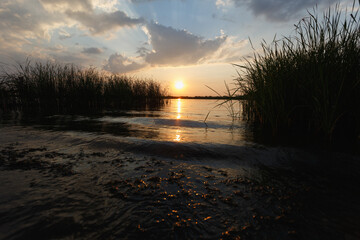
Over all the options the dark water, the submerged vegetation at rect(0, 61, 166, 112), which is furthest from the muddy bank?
the submerged vegetation at rect(0, 61, 166, 112)

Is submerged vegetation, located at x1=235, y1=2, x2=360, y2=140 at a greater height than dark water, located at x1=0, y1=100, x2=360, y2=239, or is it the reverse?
submerged vegetation, located at x1=235, y1=2, x2=360, y2=140

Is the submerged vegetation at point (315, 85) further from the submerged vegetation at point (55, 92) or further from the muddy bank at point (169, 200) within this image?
the submerged vegetation at point (55, 92)

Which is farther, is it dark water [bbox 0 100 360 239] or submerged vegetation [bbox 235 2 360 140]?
submerged vegetation [bbox 235 2 360 140]

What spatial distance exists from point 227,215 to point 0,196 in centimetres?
Answer: 192

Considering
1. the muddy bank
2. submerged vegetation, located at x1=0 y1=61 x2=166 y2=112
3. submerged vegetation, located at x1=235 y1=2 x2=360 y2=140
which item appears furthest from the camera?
submerged vegetation, located at x1=0 y1=61 x2=166 y2=112

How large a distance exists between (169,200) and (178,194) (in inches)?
5.1

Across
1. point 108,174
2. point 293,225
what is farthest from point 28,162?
point 293,225

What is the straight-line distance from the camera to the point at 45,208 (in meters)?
1.39

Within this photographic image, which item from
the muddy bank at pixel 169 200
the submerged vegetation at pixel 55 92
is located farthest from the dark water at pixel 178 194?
the submerged vegetation at pixel 55 92

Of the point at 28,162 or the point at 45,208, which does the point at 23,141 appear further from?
the point at 45,208

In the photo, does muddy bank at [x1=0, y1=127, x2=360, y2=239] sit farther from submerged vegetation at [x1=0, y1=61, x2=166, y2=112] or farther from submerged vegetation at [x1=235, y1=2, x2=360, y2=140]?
submerged vegetation at [x1=0, y1=61, x2=166, y2=112]

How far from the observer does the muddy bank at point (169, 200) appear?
120cm

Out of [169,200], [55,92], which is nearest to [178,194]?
[169,200]

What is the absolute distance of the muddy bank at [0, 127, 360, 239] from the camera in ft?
3.92
